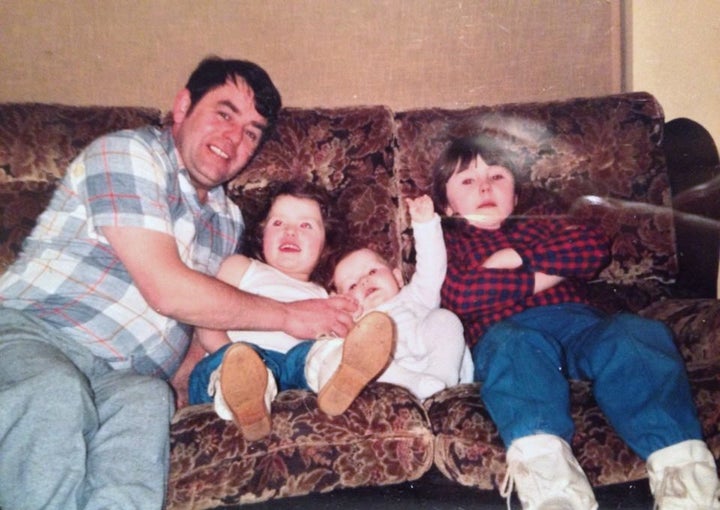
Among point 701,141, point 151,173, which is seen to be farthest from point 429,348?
point 701,141

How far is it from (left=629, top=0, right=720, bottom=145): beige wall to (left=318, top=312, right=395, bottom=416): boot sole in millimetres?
1521

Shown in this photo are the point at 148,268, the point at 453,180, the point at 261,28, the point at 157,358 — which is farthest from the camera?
the point at 261,28

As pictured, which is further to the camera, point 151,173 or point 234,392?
point 151,173

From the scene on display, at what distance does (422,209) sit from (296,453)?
80 cm

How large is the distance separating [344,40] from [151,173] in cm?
102

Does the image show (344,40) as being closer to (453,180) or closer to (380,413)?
(453,180)

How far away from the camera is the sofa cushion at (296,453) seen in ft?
3.58

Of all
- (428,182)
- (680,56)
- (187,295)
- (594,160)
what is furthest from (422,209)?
(680,56)

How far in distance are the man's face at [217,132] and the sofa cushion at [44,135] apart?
239 mm

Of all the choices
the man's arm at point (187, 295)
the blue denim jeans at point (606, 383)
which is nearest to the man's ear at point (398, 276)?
the man's arm at point (187, 295)

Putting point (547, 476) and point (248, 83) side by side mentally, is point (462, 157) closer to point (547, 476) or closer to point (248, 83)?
point (248, 83)

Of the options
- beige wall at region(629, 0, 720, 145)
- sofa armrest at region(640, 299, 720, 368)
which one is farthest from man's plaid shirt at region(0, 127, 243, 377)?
beige wall at region(629, 0, 720, 145)

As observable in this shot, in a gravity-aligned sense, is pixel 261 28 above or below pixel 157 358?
above

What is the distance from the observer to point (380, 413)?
1.16 meters
